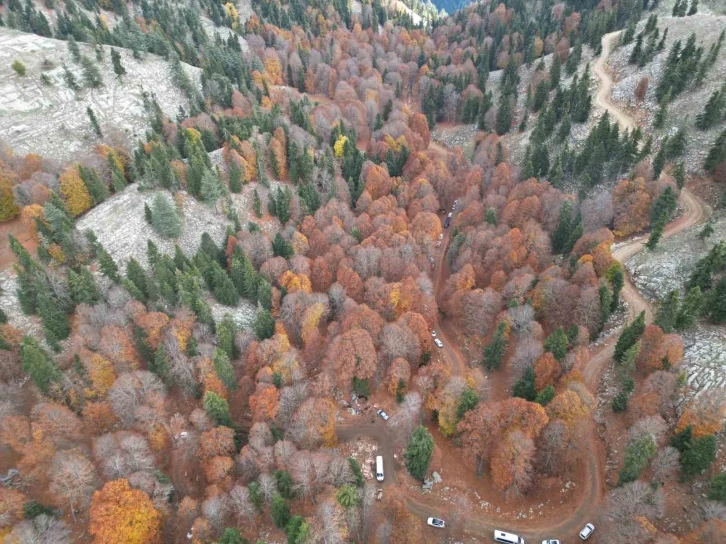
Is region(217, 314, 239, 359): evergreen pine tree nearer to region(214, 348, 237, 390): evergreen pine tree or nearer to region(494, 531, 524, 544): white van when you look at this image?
region(214, 348, 237, 390): evergreen pine tree

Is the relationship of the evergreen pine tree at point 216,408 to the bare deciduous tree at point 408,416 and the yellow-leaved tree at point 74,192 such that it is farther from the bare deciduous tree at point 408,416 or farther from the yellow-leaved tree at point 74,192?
the yellow-leaved tree at point 74,192

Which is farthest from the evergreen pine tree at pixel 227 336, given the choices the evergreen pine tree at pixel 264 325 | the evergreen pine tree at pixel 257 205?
the evergreen pine tree at pixel 257 205

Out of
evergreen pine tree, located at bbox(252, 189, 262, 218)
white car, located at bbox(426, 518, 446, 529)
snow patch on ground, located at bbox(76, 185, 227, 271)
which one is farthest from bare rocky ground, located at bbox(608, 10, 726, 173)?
snow patch on ground, located at bbox(76, 185, 227, 271)

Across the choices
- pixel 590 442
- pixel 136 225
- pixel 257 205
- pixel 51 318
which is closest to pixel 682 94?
pixel 590 442

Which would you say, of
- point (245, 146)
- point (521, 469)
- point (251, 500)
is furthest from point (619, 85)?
point (251, 500)

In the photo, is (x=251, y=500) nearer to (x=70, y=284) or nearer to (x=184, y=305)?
(x=184, y=305)

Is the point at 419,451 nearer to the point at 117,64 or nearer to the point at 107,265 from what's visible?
the point at 107,265

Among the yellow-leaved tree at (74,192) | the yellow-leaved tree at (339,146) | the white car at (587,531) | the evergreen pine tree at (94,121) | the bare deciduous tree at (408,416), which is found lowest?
the white car at (587,531)

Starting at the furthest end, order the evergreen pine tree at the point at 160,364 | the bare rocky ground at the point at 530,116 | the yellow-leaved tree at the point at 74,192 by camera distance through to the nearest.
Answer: the bare rocky ground at the point at 530,116, the yellow-leaved tree at the point at 74,192, the evergreen pine tree at the point at 160,364
